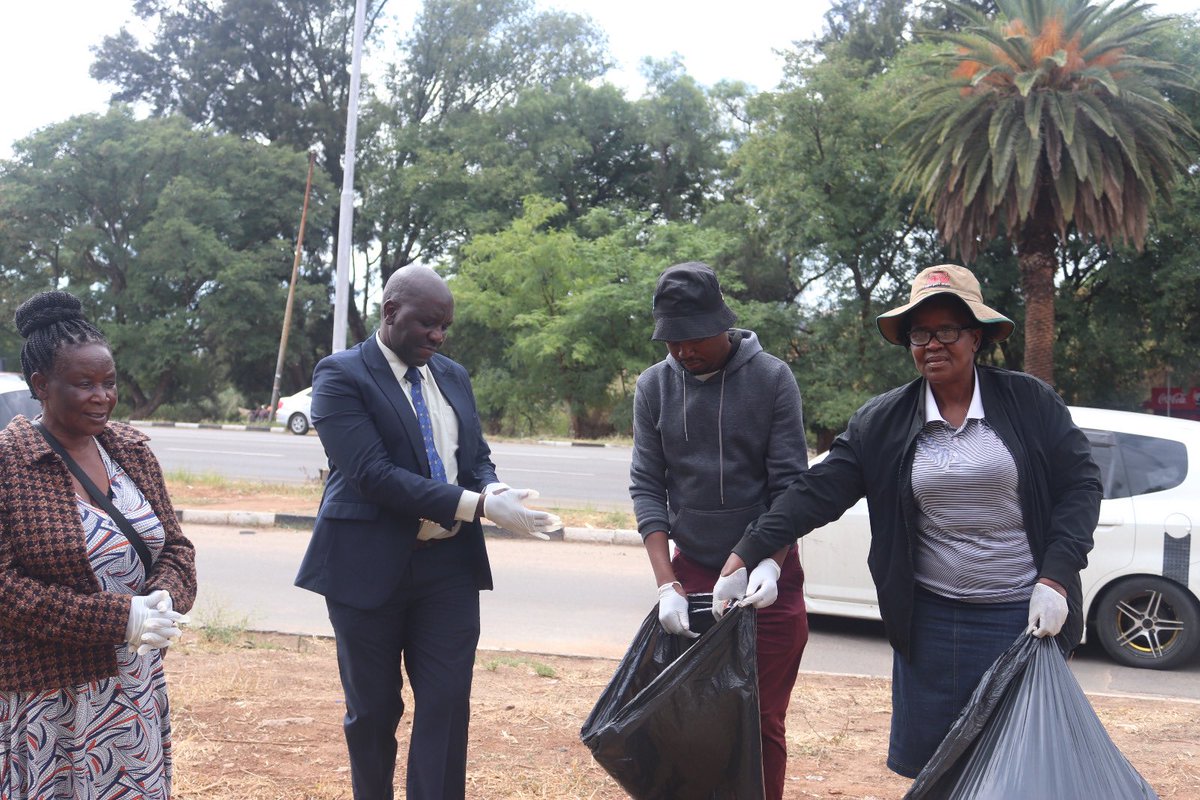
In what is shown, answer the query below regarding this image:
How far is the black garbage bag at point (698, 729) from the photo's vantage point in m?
2.99

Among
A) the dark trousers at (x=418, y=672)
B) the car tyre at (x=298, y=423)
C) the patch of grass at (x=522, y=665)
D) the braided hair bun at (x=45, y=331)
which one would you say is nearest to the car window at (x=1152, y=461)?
the patch of grass at (x=522, y=665)

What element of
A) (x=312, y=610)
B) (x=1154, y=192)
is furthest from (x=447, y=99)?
(x=312, y=610)

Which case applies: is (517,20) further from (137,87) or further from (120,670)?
(120,670)

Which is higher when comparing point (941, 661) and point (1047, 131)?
point (1047, 131)

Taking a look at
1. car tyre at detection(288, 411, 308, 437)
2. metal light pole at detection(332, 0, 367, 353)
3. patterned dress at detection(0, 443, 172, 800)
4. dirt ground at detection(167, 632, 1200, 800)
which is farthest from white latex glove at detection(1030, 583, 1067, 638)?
car tyre at detection(288, 411, 308, 437)

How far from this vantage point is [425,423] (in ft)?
11.1

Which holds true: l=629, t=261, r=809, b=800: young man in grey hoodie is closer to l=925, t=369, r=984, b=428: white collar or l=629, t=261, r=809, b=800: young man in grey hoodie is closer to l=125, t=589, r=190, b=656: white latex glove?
l=925, t=369, r=984, b=428: white collar

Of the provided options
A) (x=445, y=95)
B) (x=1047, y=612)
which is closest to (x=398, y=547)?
(x=1047, y=612)

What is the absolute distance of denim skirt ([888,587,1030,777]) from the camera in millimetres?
2967

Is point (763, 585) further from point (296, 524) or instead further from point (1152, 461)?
point (296, 524)

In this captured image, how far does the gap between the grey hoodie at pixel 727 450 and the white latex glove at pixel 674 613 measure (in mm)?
191

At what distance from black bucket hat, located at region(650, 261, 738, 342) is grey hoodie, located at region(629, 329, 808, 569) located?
20 cm

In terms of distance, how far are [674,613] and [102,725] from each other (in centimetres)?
155

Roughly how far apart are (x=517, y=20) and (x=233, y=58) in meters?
12.1
